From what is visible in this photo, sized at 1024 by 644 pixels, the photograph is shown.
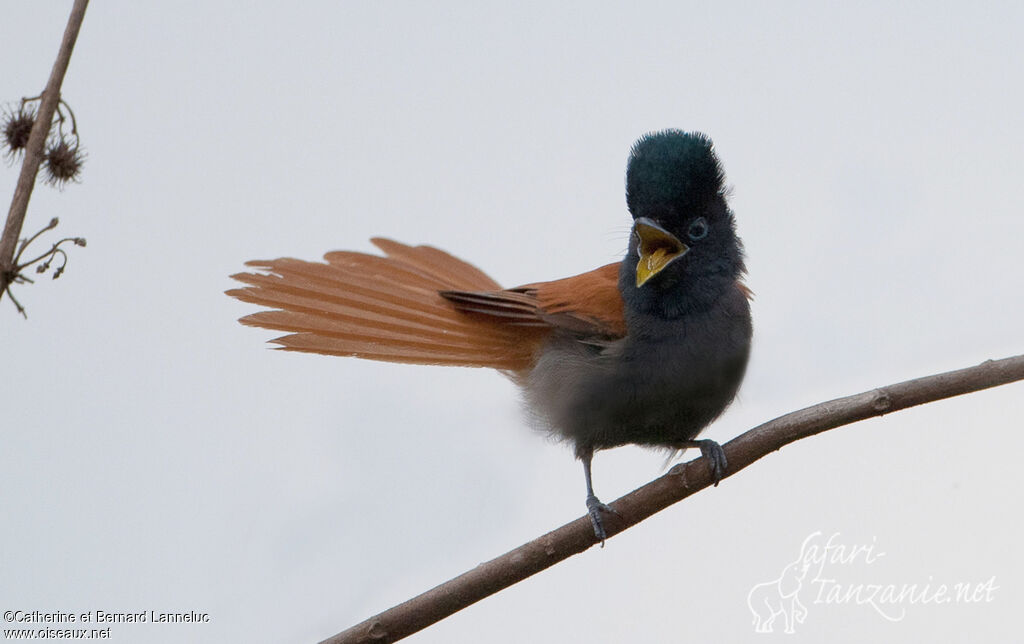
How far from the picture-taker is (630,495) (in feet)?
8.72

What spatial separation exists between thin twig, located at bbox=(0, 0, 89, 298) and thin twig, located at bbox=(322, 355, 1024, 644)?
1107 mm

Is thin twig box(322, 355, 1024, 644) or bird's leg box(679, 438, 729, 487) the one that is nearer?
thin twig box(322, 355, 1024, 644)

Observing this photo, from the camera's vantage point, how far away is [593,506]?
115 inches

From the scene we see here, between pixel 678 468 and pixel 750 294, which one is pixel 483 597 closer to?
pixel 678 468

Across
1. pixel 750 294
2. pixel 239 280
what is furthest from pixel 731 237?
pixel 239 280

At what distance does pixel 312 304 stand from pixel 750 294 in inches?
54.0

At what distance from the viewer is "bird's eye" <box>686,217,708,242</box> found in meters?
3.04

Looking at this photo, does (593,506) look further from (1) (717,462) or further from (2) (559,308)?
(2) (559,308)

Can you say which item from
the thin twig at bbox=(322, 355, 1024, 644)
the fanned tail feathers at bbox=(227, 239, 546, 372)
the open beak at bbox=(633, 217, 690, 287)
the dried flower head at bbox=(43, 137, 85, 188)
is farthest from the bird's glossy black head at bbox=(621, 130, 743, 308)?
the dried flower head at bbox=(43, 137, 85, 188)

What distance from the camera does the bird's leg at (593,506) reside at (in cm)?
273

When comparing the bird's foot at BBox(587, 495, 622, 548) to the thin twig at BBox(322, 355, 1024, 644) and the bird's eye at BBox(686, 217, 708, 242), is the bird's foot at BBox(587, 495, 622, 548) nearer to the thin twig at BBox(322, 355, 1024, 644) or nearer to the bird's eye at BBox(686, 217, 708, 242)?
the thin twig at BBox(322, 355, 1024, 644)

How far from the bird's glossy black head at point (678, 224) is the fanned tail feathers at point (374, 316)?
0.42 m

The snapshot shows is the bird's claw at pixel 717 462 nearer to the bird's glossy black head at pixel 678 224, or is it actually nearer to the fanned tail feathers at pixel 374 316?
the bird's glossy black head at pixel 678 224

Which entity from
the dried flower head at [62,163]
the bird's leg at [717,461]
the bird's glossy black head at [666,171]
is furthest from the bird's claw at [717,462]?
the dried flower head at [62,163]
